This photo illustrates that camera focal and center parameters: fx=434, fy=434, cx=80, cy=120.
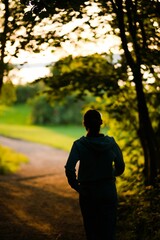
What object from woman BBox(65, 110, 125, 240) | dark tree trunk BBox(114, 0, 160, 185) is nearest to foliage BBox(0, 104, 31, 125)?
dark tree trunk BBox(114, 0, 160, 185)

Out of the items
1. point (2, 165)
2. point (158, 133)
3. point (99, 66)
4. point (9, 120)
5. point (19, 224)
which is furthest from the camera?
point (9, 120)

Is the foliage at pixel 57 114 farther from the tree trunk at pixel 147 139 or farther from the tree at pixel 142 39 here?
the tree at pixel 142 39

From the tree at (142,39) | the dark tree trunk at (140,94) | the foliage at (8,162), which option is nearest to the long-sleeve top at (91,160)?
the tree at (142,39)

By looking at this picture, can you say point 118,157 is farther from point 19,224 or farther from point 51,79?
point 51,79

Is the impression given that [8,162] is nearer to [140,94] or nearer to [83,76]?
[83,76]

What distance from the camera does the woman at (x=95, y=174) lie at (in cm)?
431

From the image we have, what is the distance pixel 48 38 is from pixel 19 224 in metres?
3.47

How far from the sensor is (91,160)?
4.32 m

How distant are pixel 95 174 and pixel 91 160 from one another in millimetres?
144

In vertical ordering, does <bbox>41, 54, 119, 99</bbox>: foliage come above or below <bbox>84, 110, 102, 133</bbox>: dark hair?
above

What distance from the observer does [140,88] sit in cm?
859

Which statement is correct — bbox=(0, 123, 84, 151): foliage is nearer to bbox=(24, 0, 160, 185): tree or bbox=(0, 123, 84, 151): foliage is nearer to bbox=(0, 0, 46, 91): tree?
bbox=(24, 0, 160, 185): tree

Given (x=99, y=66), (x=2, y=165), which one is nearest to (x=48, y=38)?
(x=99, y=66)

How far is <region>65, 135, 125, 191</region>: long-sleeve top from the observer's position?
4.31 m
